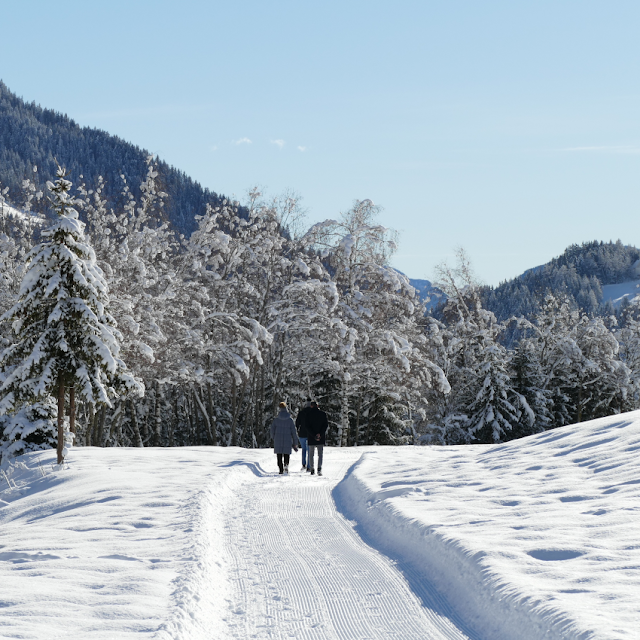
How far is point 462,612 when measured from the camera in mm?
6156

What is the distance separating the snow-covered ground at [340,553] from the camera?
5562 millimetres

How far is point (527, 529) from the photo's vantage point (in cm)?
834

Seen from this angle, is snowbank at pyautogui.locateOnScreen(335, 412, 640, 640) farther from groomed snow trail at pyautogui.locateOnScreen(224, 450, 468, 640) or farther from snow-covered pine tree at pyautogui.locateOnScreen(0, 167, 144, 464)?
snow-covered pine tree at pyautogui.locateOnScreen(0, 167, 144, 464)

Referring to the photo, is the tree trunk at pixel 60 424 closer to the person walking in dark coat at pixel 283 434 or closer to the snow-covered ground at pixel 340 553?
the snow-covered ground at pixel 340 553

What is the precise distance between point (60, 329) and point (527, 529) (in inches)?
473

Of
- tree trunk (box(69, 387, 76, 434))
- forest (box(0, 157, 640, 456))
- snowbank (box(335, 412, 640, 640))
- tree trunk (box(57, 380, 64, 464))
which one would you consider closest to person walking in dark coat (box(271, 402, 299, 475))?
snowbank (box(335, 412, 640, 640))

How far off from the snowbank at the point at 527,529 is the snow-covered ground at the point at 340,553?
28mm

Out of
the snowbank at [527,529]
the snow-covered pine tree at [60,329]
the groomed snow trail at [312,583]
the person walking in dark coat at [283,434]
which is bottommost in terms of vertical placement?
the groomed snow trail at [312,583]

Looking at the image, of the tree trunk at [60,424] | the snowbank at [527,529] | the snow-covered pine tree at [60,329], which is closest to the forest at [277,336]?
the tree trunk at [60,424]

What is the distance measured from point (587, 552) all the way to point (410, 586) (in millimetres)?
1927

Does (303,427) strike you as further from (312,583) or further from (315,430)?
(312,583)

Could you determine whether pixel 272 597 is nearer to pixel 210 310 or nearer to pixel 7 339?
pixel 7 339

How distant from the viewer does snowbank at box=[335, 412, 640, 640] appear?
5.54m

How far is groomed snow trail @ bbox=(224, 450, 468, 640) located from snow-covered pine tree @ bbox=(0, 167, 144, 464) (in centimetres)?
664
